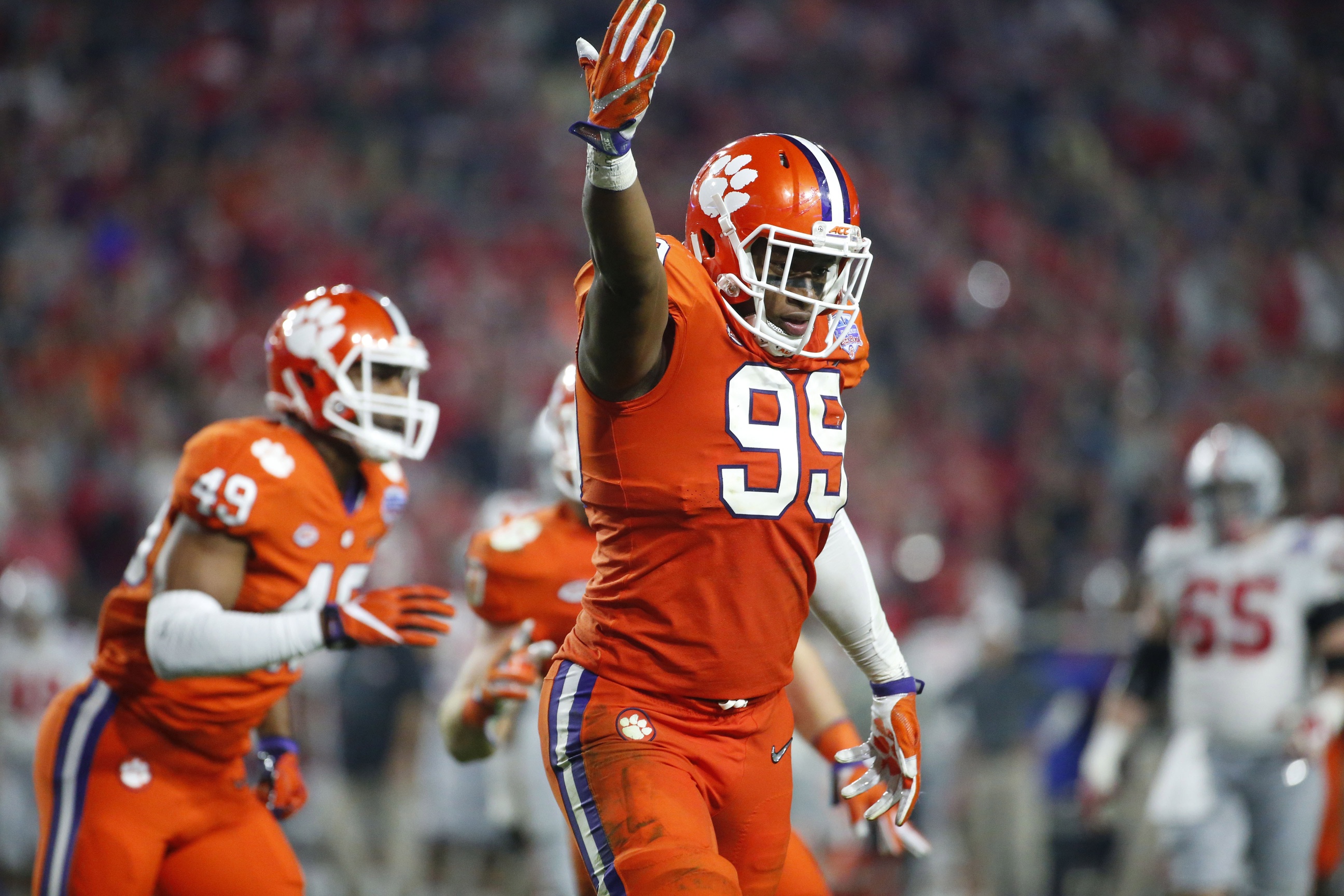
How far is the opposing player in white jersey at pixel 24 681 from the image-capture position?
729 cm

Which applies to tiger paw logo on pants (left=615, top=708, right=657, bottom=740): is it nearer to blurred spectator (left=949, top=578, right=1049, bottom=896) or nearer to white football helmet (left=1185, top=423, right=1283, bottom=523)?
white football helmet (left=1185, top=423, right=1283, bottom=523)

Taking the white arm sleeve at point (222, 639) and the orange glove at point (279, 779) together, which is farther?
the orange glove at point (279, 779)

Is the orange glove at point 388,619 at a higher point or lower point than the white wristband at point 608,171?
lower

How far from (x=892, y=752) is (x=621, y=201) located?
4.27ft

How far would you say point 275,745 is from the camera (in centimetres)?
352

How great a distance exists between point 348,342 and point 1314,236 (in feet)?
30.1

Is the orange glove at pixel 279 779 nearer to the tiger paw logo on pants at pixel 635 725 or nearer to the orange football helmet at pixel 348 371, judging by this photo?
the orange football helmet at pixel 348 371

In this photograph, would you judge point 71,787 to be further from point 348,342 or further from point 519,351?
point 519,351

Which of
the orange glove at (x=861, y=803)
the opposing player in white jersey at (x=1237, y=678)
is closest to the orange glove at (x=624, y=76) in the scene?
the orange glove at (x=861, y=803)

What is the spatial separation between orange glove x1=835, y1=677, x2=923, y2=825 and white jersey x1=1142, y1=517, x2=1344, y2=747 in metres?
2.84

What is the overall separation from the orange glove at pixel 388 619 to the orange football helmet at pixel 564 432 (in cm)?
56

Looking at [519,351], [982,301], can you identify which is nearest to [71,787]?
[519,351]

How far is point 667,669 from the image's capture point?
7.78 ft

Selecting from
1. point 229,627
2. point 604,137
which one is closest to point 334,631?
point 229,627
